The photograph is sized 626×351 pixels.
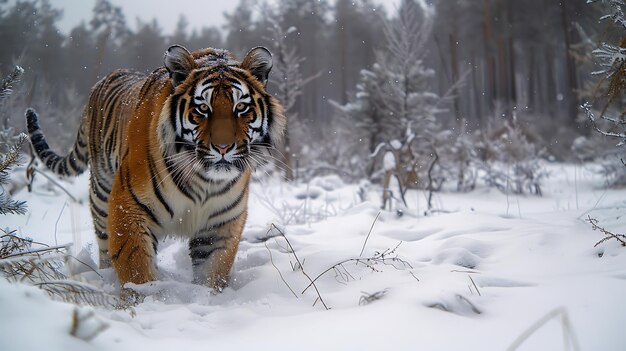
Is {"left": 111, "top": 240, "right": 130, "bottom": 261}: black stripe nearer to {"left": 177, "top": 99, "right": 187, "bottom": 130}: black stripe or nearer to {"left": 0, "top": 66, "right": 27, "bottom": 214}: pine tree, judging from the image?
{"left": 0, "top": 66, "right": 27, "bottom": 214}: pine tree

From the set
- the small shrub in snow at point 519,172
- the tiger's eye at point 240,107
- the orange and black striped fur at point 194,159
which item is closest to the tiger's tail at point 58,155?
the orange and black striped fur at point 194,159

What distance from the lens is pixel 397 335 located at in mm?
1735

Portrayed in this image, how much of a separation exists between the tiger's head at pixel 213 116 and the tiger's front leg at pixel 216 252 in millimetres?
473

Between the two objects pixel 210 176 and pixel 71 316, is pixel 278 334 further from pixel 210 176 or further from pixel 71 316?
pixel 210 176

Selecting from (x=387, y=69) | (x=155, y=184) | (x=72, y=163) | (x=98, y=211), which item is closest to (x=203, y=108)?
(x=155, y=184)

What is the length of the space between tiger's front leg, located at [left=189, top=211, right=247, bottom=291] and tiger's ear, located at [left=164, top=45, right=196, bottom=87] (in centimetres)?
103

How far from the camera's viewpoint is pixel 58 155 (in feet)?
14.3

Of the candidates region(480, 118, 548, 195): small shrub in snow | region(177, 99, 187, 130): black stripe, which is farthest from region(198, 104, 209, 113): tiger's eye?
region(480, 118, 548, 195): small shrub in snow

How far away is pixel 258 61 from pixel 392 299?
73.0 inches

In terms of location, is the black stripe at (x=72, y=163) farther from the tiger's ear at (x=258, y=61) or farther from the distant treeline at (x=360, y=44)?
the distant treeline at (x=360, y=44)

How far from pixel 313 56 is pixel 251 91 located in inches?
1621

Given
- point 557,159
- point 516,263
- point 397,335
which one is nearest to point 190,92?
point 397,335

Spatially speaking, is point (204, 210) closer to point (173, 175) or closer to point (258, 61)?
point (173, 175)

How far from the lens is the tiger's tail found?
13.5ft
